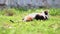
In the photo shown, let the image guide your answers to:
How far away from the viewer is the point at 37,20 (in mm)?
7926

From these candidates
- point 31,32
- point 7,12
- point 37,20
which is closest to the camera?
point 31,32

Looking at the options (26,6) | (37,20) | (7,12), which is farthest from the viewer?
(26,6)

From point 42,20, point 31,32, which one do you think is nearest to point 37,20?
point 42,20

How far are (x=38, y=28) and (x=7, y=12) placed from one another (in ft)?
12.8

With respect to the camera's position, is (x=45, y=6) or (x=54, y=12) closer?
(x=54, y=12)

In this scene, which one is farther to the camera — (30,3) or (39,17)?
(30,3)

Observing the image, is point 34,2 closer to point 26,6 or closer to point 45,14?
point 26,6

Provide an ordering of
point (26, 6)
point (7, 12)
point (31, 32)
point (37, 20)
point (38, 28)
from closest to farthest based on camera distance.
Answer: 1. point (31, 32)
2. point (38, 28)
3. point (37, 20)
4. point (7, 12)
5. point (26, 6)

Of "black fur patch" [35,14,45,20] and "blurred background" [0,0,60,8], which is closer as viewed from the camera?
"black fur patch" [35,14,45,20]

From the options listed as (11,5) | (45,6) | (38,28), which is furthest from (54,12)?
(38,28)

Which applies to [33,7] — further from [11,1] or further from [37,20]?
[37,20]

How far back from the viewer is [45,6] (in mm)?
11906

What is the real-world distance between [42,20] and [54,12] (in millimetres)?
2316

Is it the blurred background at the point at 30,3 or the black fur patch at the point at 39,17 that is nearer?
the black fur patch at the point at 39,17
